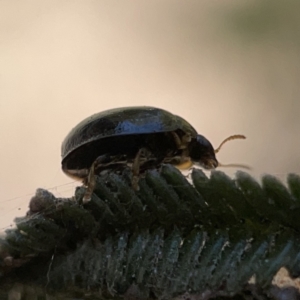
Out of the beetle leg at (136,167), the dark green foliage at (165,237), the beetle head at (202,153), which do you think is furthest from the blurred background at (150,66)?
the dark green foliage at (165,237)

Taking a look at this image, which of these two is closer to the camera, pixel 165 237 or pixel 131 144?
pixel 165 237

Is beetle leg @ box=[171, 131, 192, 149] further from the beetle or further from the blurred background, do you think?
the blurred background

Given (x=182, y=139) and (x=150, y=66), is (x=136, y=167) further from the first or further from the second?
(x=150, y=66)

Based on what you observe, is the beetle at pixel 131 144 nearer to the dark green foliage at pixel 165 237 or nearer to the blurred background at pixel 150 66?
the dark green foliage at pixel 165 237

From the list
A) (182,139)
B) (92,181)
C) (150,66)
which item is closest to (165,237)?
(92,181)

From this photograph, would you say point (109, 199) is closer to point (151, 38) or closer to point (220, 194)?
point (220, 194)
